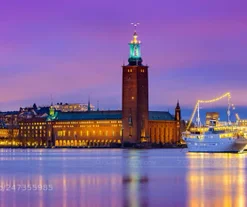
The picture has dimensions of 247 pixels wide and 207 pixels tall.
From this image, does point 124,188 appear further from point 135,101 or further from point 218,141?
point 135,101

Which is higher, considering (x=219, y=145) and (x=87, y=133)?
(x=87, y=133)

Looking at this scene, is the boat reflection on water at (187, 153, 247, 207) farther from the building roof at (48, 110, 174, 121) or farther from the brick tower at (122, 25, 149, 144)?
the building roof at (48, 110, 174, 121)

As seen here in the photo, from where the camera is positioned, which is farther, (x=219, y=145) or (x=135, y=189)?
(x=219, y=145)

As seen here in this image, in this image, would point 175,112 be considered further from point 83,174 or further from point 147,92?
point 83,174

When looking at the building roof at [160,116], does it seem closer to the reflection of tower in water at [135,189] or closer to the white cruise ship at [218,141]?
the white cruise ship at [218,141]

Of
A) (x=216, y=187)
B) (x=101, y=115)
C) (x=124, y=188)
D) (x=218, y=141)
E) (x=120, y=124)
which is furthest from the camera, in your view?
(x=101, y=115)

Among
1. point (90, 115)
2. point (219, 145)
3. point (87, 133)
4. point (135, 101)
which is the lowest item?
point (219, 145)

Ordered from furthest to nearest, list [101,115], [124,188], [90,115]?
[90,115], [101,115], [124,188]

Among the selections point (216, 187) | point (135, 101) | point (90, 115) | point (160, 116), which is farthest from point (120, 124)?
point (216, 187)

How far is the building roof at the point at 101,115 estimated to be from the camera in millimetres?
166125

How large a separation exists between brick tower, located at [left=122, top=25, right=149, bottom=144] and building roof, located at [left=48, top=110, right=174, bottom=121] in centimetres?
1183

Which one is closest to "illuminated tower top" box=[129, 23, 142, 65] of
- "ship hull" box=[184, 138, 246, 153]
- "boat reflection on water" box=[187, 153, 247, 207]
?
"ship hull" box=[184, 138, 246, 153]

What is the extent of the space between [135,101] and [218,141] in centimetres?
5043

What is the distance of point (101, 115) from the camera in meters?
171
